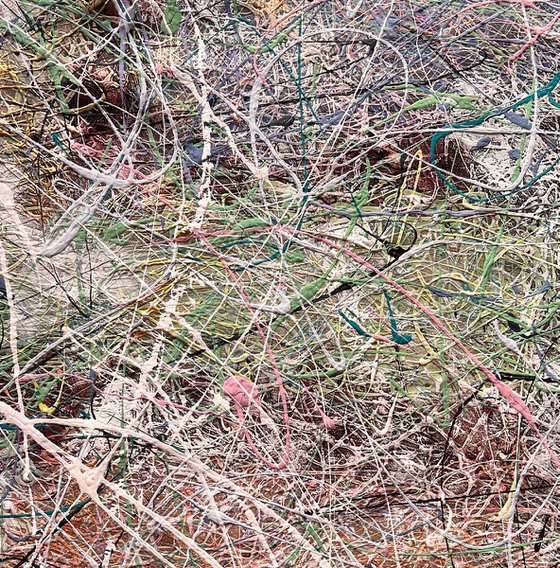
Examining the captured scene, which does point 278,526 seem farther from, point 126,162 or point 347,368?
point 126,162

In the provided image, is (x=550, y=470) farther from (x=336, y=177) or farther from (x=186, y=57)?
(x=186, y=57)

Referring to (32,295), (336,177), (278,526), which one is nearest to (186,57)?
(336,177)

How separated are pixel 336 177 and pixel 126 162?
0.89 feet

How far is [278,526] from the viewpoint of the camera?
2.38 ft

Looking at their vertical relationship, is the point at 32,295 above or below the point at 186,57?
below

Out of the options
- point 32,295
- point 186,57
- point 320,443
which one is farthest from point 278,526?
point 186,57

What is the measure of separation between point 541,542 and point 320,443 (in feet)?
0.90

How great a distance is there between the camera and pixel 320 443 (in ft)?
2.55

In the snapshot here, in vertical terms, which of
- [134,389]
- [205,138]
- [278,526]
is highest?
[205,138]

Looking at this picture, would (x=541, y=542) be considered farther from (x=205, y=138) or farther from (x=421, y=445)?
(x=205, y=138)

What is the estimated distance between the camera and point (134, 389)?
76 centimetres

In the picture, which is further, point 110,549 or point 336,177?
point 336,177

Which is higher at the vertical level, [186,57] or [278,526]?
[186,57]

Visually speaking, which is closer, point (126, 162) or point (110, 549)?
point (110, 549)
